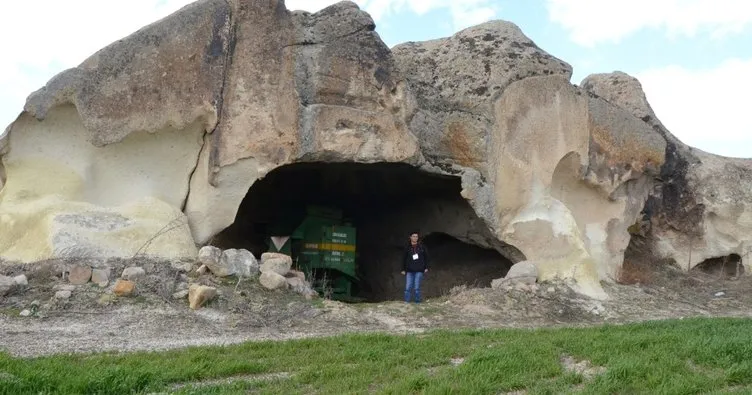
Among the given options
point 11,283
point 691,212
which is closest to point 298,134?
→ point 11,283

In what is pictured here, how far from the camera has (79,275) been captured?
8438 mm

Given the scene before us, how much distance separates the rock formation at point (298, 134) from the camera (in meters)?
9.65

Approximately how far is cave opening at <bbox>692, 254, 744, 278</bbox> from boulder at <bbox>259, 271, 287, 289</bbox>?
8795 millimetres

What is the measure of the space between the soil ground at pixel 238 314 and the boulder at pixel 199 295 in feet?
0.26

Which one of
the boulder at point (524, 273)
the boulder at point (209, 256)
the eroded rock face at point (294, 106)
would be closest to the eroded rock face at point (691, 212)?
the boulder at point (524, 273)

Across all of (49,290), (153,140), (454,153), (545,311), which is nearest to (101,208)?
(153,140)

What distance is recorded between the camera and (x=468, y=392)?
4.88 metres

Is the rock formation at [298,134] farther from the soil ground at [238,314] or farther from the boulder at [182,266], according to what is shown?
the soil ground at [238,314]

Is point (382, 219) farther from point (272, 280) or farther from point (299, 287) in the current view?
point (272, 280)

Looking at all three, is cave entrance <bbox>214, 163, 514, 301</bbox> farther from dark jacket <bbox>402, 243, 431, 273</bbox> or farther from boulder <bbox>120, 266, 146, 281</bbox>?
boulder <bbox>120, 266, 146, 281</bbox>

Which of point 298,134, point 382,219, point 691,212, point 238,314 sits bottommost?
point 238,314

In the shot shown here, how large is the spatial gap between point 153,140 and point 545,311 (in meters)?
5.72

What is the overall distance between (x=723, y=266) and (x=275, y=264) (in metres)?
9.26

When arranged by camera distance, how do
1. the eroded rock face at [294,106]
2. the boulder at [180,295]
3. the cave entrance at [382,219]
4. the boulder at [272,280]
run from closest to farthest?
the boulder at [180,295] < the boulder at [272,280] < the eroded rock face at [294,106] < the cave entrance at [382,219]
